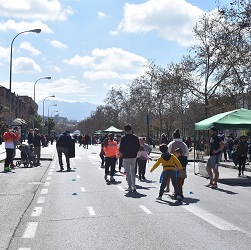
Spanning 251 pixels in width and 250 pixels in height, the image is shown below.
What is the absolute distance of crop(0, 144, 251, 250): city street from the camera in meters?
6.96

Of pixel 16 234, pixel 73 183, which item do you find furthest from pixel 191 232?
pixel 73 183

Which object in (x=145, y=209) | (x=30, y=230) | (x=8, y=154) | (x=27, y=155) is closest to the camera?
(x=30, y=230)

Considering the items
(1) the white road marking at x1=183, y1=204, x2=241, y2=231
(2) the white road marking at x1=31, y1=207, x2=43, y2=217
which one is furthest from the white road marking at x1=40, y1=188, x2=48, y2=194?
(1) the white road marking at x1=183, y1=204, x2=241, y2=231

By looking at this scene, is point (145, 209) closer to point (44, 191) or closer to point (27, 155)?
point (44, 191)

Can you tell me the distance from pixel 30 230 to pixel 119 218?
187 cm

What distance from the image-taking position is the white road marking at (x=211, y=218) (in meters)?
8.20

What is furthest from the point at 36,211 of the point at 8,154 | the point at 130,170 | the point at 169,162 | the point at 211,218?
the point at 8,154

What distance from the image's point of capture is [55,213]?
960 centimetres

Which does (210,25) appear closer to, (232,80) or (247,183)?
(232,80)

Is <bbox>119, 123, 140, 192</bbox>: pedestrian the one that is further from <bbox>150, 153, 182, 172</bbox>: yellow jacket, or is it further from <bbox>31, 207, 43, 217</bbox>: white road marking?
<bbox>31, 207, 43, 217</bbox>: white road marking

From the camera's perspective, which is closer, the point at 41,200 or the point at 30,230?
the point at 30,230

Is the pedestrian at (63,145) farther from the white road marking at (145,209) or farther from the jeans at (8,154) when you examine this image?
the white road marking at (145,209)

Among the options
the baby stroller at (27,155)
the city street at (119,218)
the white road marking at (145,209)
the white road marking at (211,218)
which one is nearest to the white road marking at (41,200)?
the city street at (119,218)

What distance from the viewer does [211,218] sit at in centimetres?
910
